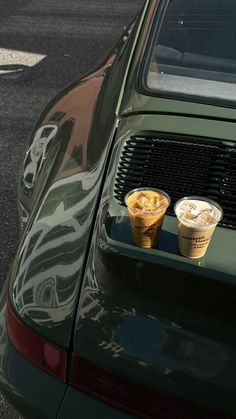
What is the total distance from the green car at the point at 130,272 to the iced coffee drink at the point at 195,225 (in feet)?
0.11

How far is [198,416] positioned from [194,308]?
291 mm

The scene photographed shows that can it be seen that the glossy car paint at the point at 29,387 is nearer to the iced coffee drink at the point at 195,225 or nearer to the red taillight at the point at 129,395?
the red taillight at the point at 129,395

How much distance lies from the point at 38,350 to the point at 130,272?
404mm

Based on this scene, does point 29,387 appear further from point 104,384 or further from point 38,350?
point 104,384

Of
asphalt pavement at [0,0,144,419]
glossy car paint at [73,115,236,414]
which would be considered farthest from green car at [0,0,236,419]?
asphalt pavement at [0,0,144,419]

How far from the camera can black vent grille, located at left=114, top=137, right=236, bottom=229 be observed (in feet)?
5.74

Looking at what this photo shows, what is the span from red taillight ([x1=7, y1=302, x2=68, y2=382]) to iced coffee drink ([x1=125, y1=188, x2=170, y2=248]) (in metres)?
0.41

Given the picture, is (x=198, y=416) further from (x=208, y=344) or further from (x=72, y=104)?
(x=72, y=104)

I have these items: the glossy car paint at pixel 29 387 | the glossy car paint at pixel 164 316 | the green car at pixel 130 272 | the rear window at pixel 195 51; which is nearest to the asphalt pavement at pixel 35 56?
the glossy car paint at pixel 29 387

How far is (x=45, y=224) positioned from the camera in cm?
185

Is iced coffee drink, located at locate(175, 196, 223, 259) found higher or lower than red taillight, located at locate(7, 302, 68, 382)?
higher

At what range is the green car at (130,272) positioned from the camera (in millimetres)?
1456

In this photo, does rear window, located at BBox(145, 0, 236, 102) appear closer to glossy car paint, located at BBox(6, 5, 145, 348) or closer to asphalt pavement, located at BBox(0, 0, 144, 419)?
glossy car paint, located at BBox(6, 5, 145, 348)

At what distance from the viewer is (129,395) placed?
1.53 metres
